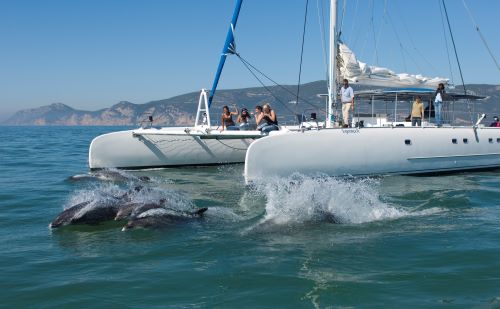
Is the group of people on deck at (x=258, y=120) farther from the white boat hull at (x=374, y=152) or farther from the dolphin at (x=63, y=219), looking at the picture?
the dolphin at (x=63, y=219)

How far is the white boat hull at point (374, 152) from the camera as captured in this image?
12.2 metres

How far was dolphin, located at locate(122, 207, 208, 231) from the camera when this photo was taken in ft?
26.0

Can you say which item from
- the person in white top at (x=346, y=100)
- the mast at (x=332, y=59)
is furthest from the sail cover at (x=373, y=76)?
the person in white top at (x=346, y=100)

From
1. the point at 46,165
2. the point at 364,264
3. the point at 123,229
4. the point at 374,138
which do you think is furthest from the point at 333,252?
the point at 46,165

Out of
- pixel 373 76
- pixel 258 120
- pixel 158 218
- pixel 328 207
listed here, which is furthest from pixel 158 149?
pixel 328 207

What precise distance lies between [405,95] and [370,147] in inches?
165

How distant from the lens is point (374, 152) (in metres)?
13.6

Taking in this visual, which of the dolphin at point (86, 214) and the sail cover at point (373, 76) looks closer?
the dolphin at point (86, 214)

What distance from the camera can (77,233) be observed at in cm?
782

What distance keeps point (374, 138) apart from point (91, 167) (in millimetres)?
8394

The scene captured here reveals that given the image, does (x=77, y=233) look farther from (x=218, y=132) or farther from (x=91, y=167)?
(x=91, y=167)

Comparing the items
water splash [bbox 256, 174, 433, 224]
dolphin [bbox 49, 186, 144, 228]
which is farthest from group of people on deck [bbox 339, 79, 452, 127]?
dolphin [bbox 49, 186, 144, 228]

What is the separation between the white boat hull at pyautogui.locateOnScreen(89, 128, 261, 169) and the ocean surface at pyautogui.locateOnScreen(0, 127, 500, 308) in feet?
14.8

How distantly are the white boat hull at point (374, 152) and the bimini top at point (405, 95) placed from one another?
1563 mm
